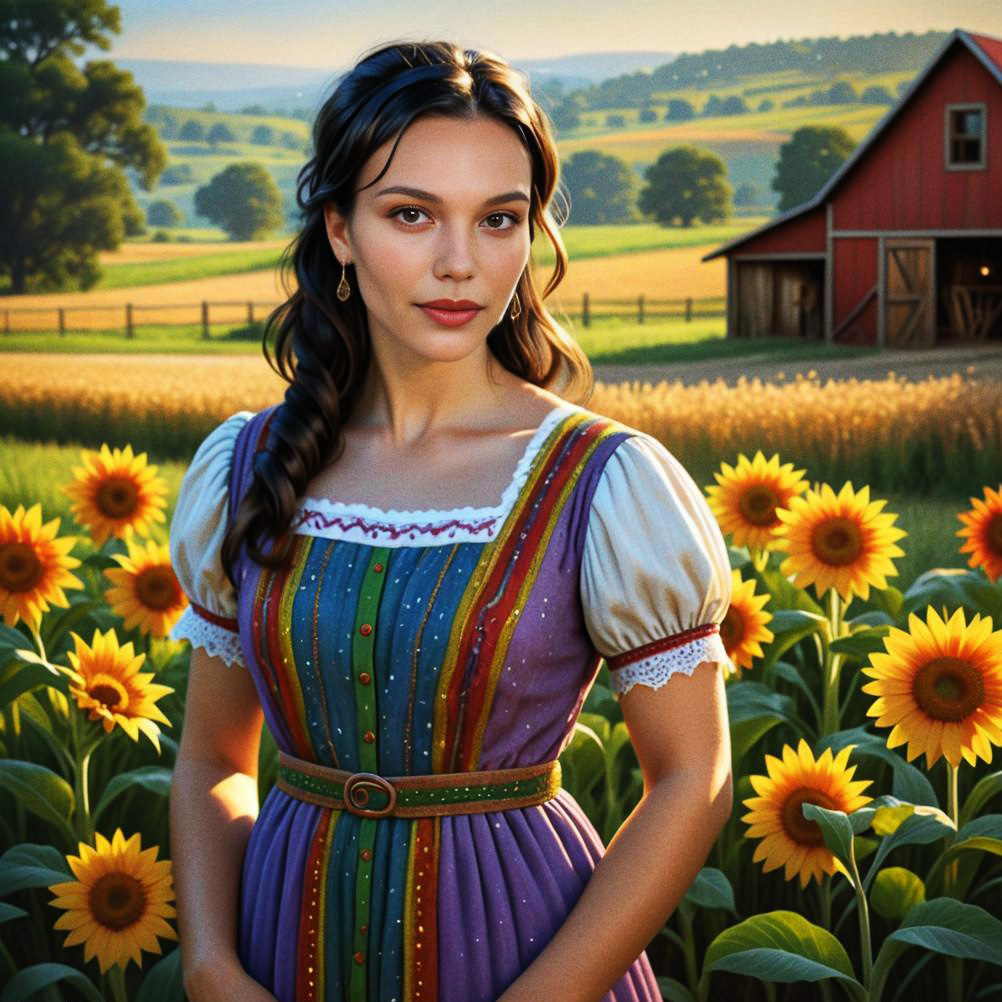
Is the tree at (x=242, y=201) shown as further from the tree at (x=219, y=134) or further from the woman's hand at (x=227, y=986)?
the woman's hand at (x=227, y=986)

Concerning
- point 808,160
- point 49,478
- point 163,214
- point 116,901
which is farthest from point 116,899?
point 808,160

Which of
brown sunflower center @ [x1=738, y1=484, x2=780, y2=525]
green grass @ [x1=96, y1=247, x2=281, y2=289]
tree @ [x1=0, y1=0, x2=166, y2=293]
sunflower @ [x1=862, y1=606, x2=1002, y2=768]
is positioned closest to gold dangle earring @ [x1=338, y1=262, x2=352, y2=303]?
sunflower @ [x1=862, y1=606, x2=1002, y2=768]

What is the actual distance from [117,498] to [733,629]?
1.01 meters

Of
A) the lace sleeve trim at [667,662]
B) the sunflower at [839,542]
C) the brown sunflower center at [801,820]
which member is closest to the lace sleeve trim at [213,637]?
the lace sleeve trim at [667,662]

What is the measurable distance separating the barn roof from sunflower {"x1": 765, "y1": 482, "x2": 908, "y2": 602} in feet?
3.63

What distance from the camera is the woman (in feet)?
3.82

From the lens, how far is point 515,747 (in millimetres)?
1201

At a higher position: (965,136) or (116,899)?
(965,136)

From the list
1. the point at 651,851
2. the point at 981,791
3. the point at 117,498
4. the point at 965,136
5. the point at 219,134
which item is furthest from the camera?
the point at 219,134

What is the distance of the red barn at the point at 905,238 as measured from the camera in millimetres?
2816

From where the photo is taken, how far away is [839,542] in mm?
2072

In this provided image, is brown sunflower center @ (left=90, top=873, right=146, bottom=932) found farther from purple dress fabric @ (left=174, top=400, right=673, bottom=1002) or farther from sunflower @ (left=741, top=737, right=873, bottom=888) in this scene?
sunflower @ (left=741, top=737, right=873, bottom=888)

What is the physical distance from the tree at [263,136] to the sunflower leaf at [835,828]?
7.06ft

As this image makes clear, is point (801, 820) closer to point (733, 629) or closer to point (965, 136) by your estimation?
point (733, 629)
